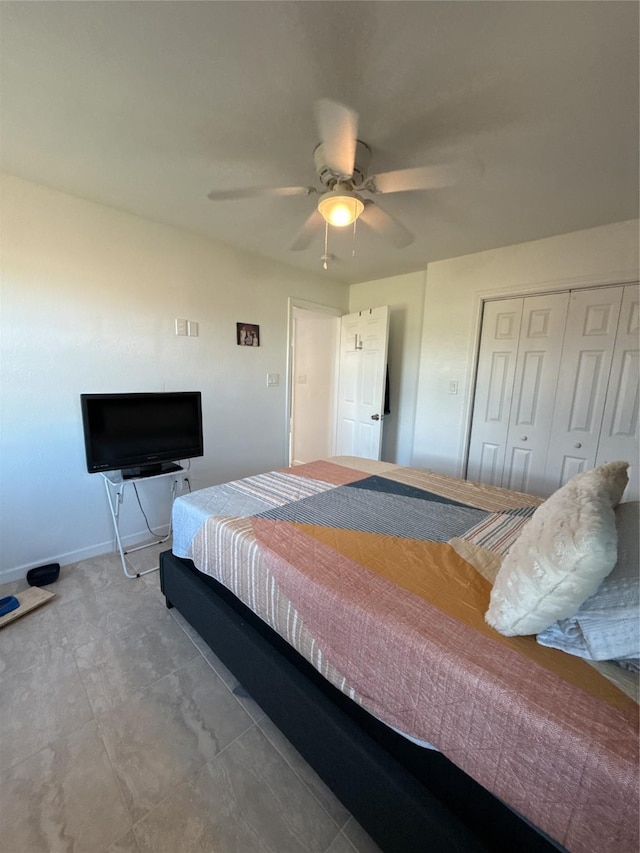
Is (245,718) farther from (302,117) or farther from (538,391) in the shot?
(538,391)

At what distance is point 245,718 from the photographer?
1338mm

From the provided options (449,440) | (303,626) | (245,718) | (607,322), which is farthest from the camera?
(449,440)

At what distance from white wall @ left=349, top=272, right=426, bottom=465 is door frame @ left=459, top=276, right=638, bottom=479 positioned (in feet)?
2.09

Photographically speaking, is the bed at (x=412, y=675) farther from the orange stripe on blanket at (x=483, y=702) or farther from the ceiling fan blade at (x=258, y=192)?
the ceiling fan blade at (x=258, y=192)

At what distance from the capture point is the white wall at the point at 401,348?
3.45 meters

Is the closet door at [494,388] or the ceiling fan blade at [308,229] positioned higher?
the ceiling fan blade at [308,229]

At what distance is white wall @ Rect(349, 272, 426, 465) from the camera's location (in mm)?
3451

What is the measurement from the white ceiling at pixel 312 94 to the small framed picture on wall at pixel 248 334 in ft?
3.59

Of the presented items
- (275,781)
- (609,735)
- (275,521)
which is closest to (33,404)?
(275,521)

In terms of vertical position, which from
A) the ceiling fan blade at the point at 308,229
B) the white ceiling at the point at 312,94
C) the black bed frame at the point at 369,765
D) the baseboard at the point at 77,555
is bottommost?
the baseboard at the point at 77,555

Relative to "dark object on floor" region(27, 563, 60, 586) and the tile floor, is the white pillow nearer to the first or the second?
the tile floor

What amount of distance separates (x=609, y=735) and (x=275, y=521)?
44.4 inches

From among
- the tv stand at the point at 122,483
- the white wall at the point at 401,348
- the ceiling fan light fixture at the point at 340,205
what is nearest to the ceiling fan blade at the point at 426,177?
the ceiling fan light fixture at the point at 340,205

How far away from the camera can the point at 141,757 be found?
1.18 meters
